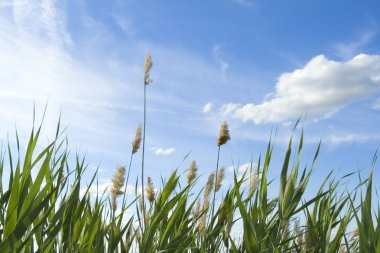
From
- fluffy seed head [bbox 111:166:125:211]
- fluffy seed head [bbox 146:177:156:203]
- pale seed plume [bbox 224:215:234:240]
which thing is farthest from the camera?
fluffy seed head [bbox 146:177:156:203]

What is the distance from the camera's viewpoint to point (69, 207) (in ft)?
7.62

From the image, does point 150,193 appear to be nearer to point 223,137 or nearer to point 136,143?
point 136,143

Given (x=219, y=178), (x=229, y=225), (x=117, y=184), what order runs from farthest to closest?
(x=219, y=178)
(x=117, y=184)
(x=229, y=225)

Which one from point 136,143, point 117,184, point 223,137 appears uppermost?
point 223,137

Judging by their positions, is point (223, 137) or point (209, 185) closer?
point (209, 185)

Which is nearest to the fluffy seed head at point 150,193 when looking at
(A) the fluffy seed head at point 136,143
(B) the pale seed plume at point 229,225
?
(A) the fluffy seed head at point 136,143

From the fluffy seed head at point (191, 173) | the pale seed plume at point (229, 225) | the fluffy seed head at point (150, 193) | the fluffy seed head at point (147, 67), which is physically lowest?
the pale seed plume at point (229, 225)

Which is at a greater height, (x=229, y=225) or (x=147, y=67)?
(x=147, y=67)

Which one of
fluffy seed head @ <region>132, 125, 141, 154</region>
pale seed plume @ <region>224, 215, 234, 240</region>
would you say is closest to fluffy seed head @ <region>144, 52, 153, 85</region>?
fluffy seed head @ <region>132, 125, 141, 154</region>

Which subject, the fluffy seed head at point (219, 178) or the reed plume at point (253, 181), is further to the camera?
the fluffy seed head at point (219, 178)

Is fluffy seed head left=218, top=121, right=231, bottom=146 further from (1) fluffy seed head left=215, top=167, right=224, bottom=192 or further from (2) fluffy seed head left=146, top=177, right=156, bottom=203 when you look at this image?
(2) fluffy seed head left=146, top=177, right=156, bottom=203

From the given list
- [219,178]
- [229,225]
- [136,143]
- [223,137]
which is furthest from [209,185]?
[229,225]

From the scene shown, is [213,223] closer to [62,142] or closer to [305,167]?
[305,167]

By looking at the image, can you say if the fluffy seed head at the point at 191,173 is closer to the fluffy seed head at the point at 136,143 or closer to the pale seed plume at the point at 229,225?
the fluffy seed head at the point at 136,143
